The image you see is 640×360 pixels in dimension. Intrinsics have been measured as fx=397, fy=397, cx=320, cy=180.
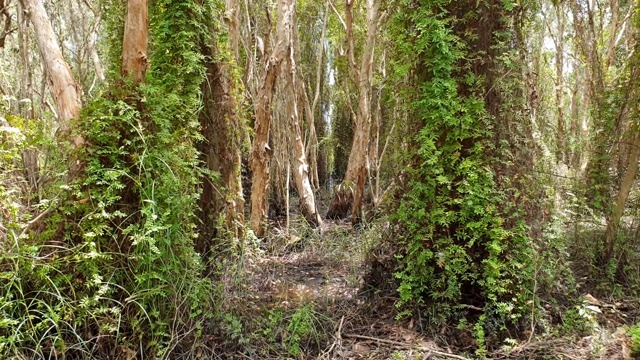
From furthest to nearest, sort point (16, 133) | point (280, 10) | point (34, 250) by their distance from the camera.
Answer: point (280, 10) → point (16, 133) → point (34, 250)

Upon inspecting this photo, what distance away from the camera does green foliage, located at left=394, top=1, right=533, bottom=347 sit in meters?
3.48

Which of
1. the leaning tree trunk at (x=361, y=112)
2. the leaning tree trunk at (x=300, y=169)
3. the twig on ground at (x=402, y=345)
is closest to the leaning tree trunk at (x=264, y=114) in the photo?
the leaning tree trunk at (x=300, y=169)

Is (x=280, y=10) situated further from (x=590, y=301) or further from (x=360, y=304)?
(x=590, y=301)

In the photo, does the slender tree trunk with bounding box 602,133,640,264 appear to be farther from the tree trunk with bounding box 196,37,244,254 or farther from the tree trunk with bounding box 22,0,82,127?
the tree trunk with bounding box 22,0,82,127

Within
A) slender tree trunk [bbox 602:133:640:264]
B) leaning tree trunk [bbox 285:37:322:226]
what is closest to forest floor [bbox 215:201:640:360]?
slender tree trunk [bbox 602:133:640:264]

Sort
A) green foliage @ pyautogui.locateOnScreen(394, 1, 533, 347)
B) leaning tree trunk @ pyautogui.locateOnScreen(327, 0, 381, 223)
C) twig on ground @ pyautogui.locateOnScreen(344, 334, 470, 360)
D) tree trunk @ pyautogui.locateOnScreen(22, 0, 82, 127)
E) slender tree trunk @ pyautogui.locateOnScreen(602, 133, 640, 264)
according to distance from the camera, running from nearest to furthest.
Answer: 1. twig on ground @ pyautogui.locateOnScreen(344, 334, 470, 360)
2. green foliage @ pyautogui.locateOnScreen(394, 1, 533, 347)
3. tree trunk @ pyautogui.locateOnScreen(22, 0, 82, 127)
4. slender tree trunk @ pyautogui.locateOnScreen(602, 133, 640, 264)
5. leaning tree trunk @ pyautogui.locateOnScreen(327, 0, 381, 223)

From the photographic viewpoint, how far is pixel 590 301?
155 inches

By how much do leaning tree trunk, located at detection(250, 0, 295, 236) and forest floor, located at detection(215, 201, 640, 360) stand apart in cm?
198

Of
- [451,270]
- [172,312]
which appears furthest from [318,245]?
[172,312]

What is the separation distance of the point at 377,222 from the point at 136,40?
2929mm

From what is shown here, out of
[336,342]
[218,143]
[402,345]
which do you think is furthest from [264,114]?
[402,345]

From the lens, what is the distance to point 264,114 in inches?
253

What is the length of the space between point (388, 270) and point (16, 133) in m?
3.41

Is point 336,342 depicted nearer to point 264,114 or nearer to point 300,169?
point 264,114
